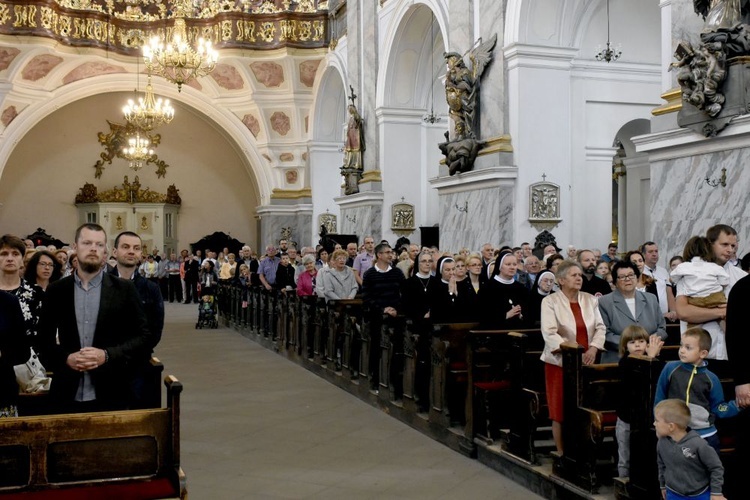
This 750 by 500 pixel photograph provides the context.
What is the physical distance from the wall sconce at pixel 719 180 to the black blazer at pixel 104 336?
6.30 m

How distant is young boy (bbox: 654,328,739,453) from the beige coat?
3.72ft

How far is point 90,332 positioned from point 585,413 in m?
2.87

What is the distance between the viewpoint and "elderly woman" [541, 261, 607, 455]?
17.3ft

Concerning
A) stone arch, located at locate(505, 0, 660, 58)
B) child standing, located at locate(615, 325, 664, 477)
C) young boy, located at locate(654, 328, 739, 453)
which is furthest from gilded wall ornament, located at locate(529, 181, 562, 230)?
young boy, located at locate(654, 328, 739, 453)

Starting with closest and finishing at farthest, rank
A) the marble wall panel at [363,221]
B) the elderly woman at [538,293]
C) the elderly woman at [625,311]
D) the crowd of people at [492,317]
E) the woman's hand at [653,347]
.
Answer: the crowd of people at [492,317] → the woman's hand at [653,347] → the elderly woman at [625,311] → the elderly woman at [538,293] → the marble wall panel at [363,221]

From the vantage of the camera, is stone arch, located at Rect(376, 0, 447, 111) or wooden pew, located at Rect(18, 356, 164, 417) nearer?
wooden pew, located at Rect(18, 356, 164, 417)

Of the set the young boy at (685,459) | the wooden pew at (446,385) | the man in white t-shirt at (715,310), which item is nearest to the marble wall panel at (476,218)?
the wooden pew at (446,385)

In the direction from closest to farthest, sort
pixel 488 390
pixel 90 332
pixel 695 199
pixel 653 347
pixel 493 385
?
pixel 90 332 < pixel 653 347 < pixel 488 390 < pixel 493 385 < pixel 695 199

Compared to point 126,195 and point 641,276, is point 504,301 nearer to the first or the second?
point 641,276

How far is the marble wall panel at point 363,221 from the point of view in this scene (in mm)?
17703

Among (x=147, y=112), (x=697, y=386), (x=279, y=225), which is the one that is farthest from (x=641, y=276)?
(x=279, y=225)

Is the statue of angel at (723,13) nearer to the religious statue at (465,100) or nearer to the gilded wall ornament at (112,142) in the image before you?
the religious statue at (465,100)

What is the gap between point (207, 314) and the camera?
1638cm

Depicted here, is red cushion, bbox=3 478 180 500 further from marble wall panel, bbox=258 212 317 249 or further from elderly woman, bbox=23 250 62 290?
marble wall panel, bbox=258 212 317 249
